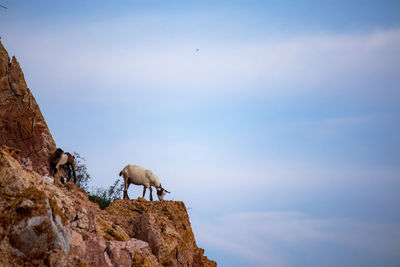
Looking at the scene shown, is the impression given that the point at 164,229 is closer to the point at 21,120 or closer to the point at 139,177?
the point at 21,120

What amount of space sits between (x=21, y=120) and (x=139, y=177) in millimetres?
8339

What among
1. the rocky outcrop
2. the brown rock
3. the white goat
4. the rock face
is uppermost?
the white goat

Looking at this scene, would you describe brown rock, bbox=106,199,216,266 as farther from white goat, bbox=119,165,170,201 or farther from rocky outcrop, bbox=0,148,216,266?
white goat, bbox=119,165,170,201

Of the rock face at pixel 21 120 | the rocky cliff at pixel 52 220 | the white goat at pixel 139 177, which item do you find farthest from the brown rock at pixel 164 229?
the white goat at pixel 139 177

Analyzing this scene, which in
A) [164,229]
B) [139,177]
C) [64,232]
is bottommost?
[64,232]

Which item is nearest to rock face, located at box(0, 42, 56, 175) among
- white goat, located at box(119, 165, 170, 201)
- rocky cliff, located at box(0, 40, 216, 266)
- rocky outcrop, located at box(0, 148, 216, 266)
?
rocky cliff, located at box(0, 40, 216, 266)

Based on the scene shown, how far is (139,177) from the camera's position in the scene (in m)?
22.0

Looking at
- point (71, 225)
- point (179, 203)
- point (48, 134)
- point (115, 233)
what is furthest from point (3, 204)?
point (179, 203)

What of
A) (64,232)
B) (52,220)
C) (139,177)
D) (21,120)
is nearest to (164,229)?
(64,232)

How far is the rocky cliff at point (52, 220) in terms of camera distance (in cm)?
852

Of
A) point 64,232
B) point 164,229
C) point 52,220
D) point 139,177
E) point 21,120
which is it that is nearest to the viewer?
point 52,220

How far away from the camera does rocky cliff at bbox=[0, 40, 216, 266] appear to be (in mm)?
8516

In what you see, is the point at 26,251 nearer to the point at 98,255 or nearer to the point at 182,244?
the point at 98,255

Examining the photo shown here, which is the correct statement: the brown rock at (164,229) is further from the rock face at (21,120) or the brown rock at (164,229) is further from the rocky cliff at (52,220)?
the rock face at (21,120)
